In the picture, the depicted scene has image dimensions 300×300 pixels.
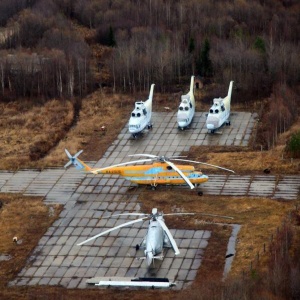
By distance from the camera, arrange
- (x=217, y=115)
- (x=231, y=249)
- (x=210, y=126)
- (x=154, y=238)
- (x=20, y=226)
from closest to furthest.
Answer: (x=154, y=238) → (x=231, y=249) → (x=20, y=226) → (x=210, y=126) → (x=217, y=115)

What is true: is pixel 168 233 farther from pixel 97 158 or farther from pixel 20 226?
pixel 97 158

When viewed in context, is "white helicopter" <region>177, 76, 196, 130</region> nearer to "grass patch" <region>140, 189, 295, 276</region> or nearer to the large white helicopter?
"grass patch" <region>140, 189, 295, 276</region>

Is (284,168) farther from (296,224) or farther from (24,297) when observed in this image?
(24,297)

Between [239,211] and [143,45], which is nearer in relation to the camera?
[239,211]

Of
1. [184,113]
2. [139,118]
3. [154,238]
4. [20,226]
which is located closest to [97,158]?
[139,118]

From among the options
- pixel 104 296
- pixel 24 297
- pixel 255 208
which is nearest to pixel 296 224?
pixel 255 208

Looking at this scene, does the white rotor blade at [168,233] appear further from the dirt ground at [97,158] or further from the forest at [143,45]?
the forest at [143,45]
